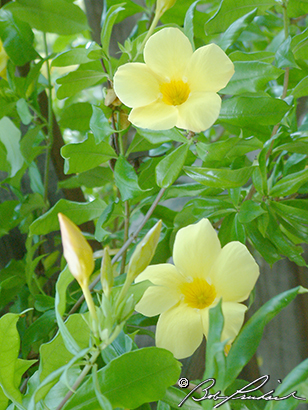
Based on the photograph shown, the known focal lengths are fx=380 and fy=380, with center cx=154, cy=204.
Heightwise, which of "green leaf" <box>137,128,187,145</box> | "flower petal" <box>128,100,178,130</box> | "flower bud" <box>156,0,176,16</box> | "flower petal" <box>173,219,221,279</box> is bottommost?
"flower petal" <box>173,219,221,279</box>

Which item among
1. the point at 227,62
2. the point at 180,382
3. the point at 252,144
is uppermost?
the point at 227,62

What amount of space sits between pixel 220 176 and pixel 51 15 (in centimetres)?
38

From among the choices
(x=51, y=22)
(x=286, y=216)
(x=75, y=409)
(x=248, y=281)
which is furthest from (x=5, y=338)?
(x=51, y=22)

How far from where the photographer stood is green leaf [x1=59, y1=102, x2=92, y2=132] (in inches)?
23.7

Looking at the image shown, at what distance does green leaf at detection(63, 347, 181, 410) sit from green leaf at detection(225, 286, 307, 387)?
0.04m

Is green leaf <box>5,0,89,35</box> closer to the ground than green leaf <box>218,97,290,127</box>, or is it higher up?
higher up

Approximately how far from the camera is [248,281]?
286 mm

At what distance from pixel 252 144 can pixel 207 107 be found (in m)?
0.14

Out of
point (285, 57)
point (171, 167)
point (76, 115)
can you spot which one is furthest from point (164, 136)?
point (76, 115)

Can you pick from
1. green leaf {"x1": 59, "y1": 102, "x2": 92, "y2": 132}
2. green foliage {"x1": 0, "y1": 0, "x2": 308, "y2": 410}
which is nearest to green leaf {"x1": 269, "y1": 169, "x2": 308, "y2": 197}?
green foliage {"x1": 0, "y1": 0, "x2": 308, "y2": 410}

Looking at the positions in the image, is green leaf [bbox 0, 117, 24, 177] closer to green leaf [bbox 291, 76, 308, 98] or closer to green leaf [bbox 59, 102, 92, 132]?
green leaf [bbox 59, 102, 92, 132]

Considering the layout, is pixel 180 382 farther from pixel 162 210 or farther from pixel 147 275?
pixel 162 210

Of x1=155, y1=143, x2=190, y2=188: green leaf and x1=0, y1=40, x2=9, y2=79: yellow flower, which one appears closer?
x1=155, y1=143, x2=190, y2=188: green leaf

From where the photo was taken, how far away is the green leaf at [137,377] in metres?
0.27
